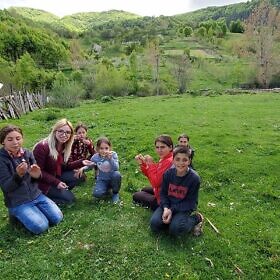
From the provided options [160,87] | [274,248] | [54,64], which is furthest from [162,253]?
[54,64]

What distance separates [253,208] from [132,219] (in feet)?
10.3

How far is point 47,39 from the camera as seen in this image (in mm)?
101000

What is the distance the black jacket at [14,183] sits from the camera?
6961 millimetres

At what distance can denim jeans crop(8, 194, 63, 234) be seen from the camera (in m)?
7.10

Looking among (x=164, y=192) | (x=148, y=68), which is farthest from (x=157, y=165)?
(x=148, y=68)

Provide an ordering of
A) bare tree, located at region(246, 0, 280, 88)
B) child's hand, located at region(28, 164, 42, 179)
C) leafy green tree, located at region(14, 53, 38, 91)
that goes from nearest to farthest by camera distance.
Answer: child's hand, located at region(28, 164, 42, 179) → bare tree, located at region(246, 0, 280, 88) → leafy green tree, located at region(14, 53, 38, 91)

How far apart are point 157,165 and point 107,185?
4.99 ft

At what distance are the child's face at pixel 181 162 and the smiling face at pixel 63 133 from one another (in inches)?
107

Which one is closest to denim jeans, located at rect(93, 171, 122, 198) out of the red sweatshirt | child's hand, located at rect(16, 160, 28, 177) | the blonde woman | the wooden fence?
the blonde woman

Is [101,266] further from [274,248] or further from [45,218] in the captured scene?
[274,248]

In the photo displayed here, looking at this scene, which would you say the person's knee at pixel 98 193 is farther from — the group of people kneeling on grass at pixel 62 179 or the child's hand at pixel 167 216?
the child's hand at pixel 167 216

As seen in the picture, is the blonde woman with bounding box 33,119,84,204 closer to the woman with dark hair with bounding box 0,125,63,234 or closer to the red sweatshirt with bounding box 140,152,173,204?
the woman with dark hair with bounding box 0,125,63,234

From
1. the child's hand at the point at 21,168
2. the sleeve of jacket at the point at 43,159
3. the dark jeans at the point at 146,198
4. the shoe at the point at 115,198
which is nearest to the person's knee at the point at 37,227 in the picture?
the child's hand at the point at 21,168

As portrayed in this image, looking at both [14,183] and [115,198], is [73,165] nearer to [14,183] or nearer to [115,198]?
[115,198]
